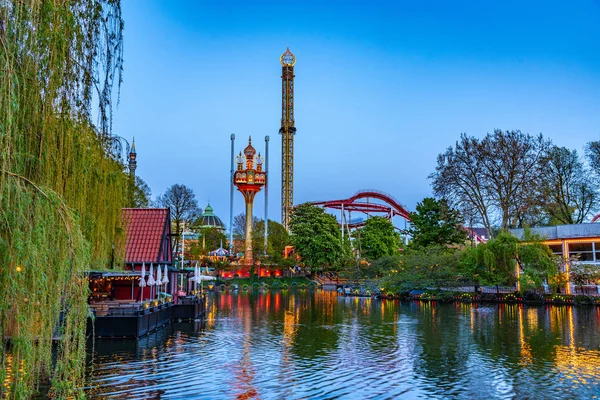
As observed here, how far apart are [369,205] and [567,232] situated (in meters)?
42.3

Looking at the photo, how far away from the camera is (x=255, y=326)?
86.0 ft

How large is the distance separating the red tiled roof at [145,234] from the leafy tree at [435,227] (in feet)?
105

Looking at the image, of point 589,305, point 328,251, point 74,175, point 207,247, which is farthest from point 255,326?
point 207,247

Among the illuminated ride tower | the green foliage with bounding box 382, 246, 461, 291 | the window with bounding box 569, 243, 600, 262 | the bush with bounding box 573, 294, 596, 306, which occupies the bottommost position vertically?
the bush with bounding box 573, 294, 596, 306

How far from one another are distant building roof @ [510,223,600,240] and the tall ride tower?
53.9m

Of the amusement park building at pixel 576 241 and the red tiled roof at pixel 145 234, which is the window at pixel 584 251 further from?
the red tiled roof at pixel 145 234

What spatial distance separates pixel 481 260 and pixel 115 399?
33092 mm

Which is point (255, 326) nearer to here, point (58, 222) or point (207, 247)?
point (58, 222)

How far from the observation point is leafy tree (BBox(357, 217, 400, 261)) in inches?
2736

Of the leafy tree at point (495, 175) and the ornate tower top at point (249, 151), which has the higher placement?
the ornate tower top at point (249, 151)

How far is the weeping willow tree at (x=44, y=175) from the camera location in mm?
6855

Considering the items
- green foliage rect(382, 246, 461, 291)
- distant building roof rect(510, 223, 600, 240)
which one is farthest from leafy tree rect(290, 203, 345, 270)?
distant building roof rect(510, 223, 600, 240)

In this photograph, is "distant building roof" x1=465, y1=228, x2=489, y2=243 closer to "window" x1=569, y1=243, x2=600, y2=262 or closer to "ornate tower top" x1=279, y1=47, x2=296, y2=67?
"window" x1=569, y1=243, x2=600, y2=262

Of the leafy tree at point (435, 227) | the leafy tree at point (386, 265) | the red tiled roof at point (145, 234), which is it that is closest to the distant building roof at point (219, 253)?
the leafy tree at point (386, 265)
